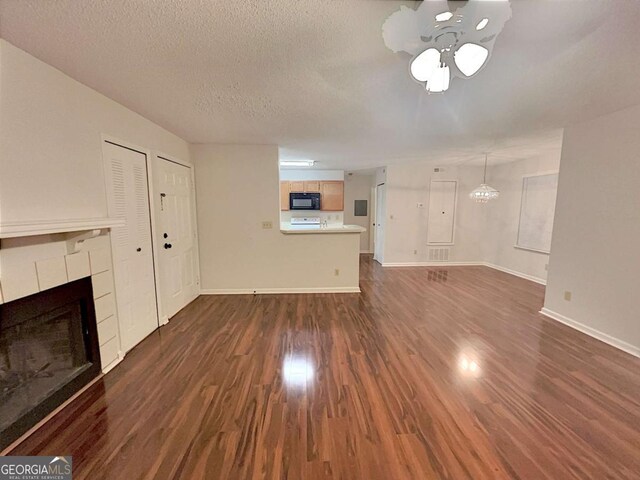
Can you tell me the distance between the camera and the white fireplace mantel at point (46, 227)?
1.30m

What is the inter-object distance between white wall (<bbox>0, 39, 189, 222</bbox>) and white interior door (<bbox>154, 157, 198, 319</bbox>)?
85cm

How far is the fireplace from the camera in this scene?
1513 mm

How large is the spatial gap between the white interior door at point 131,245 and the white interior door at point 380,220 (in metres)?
4.85

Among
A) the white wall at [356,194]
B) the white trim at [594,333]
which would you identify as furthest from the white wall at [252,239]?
the white wall at [356,194]

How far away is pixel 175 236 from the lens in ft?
10.9

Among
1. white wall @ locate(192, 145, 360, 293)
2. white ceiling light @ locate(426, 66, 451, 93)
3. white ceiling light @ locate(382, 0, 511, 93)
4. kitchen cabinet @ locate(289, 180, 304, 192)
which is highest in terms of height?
white ceiling light @ locate(382, 0, 511, 93)

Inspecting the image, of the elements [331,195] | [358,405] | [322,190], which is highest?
[322,190]

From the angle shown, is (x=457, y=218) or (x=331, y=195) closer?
(x=457, y=218)

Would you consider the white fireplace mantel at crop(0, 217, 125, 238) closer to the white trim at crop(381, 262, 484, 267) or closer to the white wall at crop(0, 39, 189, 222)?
the white wall at crop(0, 39, 189, 222)

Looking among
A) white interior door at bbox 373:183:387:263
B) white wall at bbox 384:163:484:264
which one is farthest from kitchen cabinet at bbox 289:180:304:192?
white wall at bbox 384:163:484:264

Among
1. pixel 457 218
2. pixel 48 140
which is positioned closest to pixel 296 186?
pixel 457 218

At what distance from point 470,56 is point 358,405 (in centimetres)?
222

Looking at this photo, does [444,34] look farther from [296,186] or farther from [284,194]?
[284,194]

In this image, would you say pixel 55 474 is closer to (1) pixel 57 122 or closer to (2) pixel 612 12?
(1) pixel 57 122
